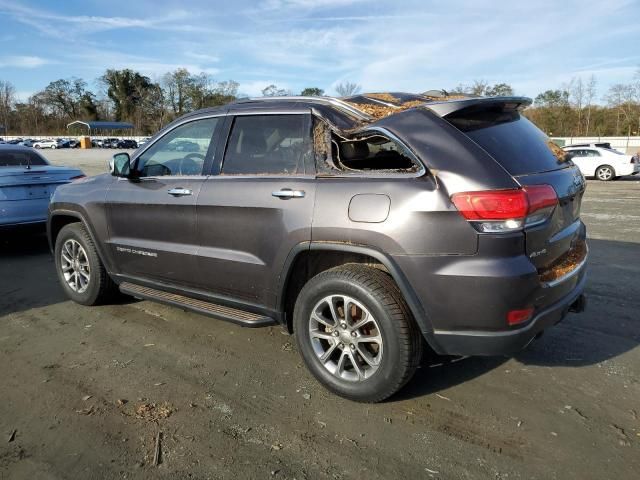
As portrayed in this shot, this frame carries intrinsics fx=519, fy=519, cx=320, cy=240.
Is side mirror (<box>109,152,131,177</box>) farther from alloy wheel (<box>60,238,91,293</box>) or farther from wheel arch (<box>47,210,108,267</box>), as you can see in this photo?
alloy wheel (<box>60,238,91,293</box>)

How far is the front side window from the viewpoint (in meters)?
4.02

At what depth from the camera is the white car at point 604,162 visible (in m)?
20.6

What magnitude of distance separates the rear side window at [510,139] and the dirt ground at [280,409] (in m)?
1.42

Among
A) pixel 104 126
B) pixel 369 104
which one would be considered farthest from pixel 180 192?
pixel 104 126

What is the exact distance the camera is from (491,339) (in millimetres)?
2791

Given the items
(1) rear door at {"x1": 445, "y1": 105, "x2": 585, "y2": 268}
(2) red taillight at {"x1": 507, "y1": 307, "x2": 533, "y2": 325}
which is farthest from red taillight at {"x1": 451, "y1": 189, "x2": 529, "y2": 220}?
(2) red taillight at {"x1": 507, "y1": 307, "x2": 533, "y2": 325}

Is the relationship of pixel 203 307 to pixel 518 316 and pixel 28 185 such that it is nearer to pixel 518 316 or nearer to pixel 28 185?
pixel 518 316

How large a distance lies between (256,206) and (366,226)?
2.85 ft

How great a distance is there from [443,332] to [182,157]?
2531 millimetres

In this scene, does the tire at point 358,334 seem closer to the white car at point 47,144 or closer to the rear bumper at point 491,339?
the rear bumper at point 491,339

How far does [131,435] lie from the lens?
287 cm

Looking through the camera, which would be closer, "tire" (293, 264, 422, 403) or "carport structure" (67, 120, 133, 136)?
"tire" (293, 264, 422, 403)

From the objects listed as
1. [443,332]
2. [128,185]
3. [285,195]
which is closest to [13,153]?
[128,185]

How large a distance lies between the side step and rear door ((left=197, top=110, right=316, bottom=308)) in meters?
0.12
